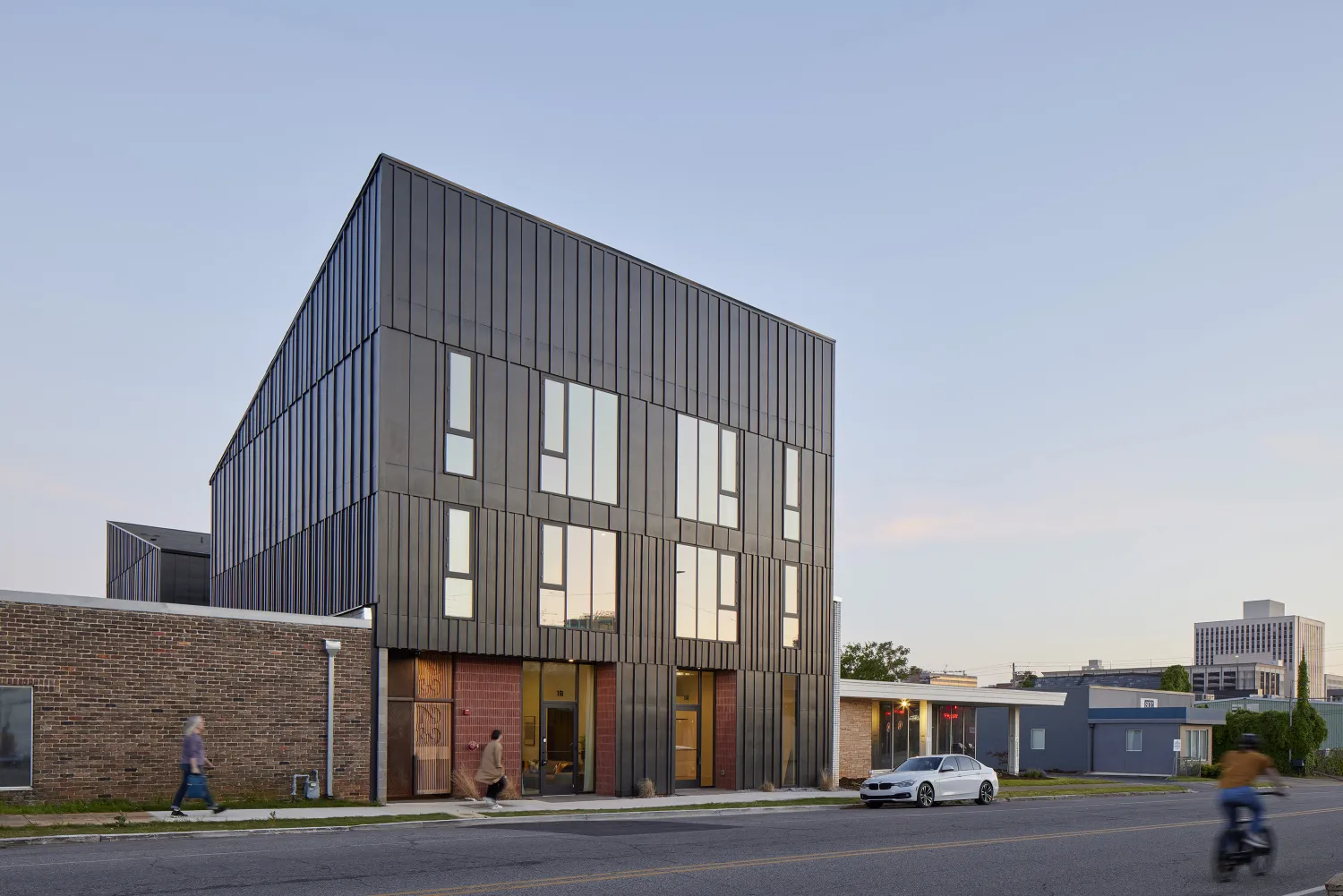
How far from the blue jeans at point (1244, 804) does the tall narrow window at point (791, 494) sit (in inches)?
879

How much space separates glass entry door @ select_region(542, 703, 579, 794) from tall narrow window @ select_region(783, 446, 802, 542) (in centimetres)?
934

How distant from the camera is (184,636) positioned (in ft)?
75.2

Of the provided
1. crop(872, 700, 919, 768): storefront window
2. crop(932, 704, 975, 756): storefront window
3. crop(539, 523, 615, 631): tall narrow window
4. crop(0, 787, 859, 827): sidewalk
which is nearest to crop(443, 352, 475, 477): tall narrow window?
crop(539, 523, 615, 631): tall narrow window

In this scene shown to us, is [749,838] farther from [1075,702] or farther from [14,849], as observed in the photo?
[1075,702]

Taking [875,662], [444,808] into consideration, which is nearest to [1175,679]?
[875,662]

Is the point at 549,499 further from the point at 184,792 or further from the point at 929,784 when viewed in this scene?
the point at 184,792

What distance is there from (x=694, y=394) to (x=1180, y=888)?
22140 millimetres

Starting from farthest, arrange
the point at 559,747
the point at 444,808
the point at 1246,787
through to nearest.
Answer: the point at 559,747 < the point at 444,808 < the point at 1246,787

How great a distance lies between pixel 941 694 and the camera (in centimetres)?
4716

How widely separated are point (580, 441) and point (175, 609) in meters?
11.2

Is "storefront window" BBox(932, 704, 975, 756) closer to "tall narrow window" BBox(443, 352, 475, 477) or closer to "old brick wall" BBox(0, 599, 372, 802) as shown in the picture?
"tall narrow window" BBox(443, 352, 475, 477)

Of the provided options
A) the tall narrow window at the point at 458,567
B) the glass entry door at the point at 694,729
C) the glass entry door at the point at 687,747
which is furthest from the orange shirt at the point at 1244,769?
the glass entry door at the point at 687,747

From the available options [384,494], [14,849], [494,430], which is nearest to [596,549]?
[494,430]

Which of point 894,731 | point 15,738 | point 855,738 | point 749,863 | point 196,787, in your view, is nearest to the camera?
point 749,863
